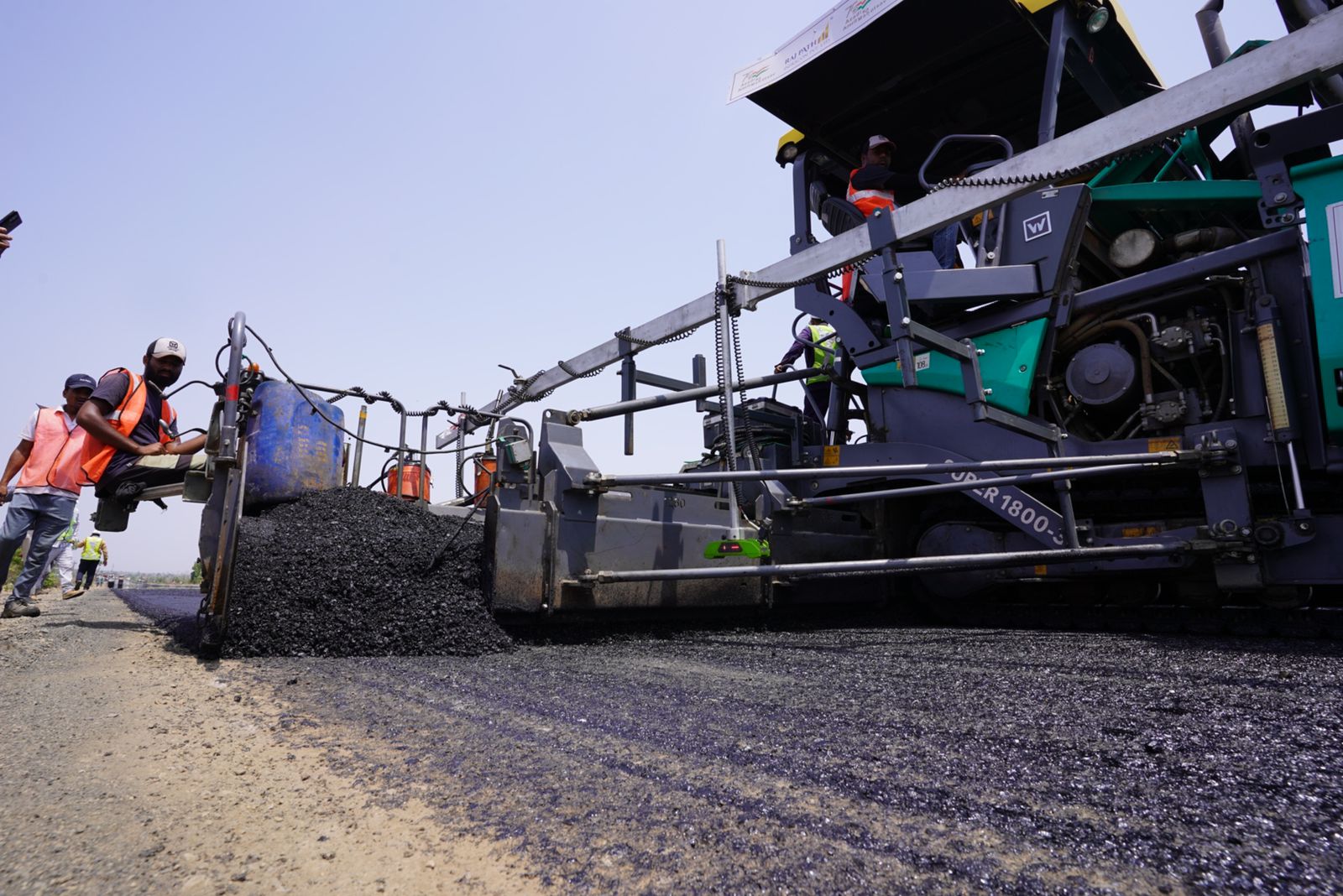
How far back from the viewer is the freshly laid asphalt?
3.64 ft

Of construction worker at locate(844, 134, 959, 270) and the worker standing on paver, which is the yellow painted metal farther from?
the worker standing on paver

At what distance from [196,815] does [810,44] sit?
16.1ft

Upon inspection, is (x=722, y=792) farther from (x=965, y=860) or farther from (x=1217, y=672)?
(x=1217, y=672)

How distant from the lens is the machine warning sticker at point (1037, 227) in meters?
3.92

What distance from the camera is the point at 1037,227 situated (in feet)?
13.0

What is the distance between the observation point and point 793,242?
5324 mm

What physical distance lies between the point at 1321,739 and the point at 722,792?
4.51 feet

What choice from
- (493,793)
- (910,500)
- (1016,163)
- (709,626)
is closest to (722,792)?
(493,793)

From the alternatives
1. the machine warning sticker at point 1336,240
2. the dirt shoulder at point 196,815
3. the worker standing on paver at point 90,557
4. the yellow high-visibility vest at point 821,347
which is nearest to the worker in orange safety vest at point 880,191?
the yellow high-visibility vest at point 821,347

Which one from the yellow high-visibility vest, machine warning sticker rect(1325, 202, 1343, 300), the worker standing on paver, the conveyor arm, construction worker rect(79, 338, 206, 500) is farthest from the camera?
the worker standing on paver

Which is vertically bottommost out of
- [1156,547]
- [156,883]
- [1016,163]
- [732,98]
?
[156,883]

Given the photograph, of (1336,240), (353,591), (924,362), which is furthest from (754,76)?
(353,591)

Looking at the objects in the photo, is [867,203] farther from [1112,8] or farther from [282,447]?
[282,447]

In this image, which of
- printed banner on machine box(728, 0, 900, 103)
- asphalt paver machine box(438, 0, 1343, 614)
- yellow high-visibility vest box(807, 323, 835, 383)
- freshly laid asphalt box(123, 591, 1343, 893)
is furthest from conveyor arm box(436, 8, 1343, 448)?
freshly laid asphalt box(123, 591, 1343, 893)
